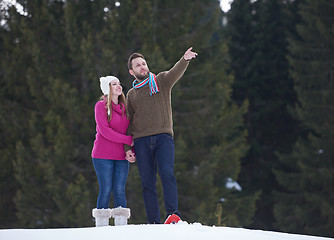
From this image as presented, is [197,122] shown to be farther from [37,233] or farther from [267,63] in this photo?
[37,233]

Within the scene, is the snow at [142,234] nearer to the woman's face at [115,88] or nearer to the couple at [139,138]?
the couple at [139,138]

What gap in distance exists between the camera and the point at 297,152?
21.6 meters

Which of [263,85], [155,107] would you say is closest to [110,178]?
[155,107]

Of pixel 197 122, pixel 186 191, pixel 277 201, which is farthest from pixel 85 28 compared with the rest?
pixel 277 201

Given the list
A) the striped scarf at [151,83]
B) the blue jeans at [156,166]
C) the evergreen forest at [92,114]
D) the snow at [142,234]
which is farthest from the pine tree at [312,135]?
the snow at [142,234]

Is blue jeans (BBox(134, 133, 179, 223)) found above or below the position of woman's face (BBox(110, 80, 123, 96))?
below

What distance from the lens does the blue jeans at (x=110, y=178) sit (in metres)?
5.30

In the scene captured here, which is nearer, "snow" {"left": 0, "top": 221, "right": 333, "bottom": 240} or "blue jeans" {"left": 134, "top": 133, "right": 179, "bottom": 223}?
"snow" {"left": 0, "top": 221, "right": 333, "bottom": 240}

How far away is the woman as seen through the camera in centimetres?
530

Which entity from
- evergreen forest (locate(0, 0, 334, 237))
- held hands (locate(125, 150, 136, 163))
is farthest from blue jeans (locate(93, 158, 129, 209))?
evergreen forest (locate(0, 0, 334, 237))

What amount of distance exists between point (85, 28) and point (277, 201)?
39.4 feet

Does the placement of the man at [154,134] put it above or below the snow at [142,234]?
above

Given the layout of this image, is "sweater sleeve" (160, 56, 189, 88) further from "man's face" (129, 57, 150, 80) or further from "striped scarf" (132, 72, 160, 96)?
"man's face" (129, 57, 150, 80)

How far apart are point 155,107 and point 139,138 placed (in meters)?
0.34
